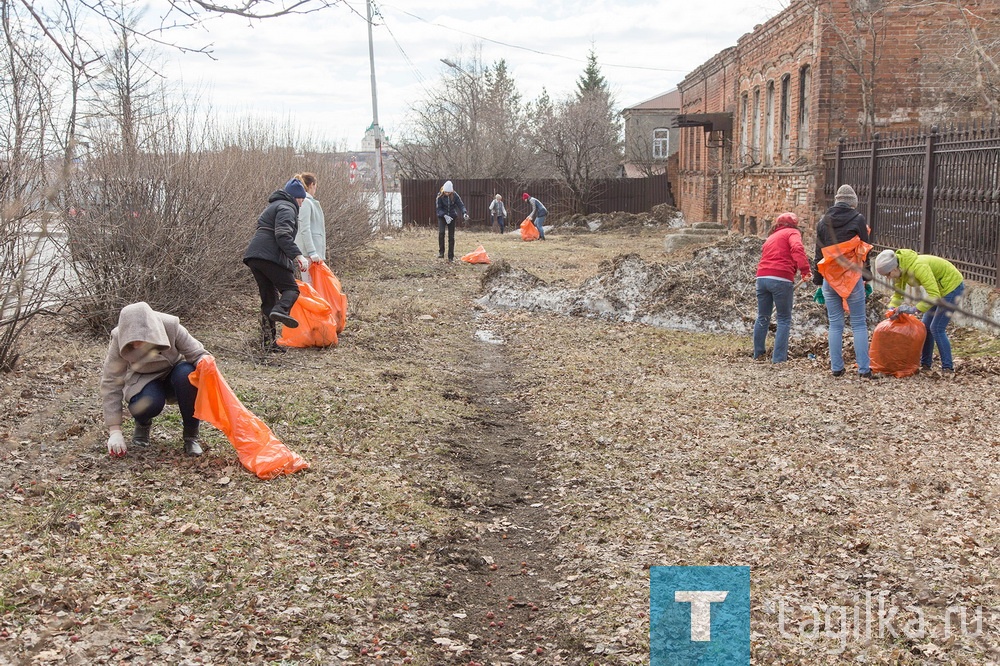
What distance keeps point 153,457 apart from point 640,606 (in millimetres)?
3483

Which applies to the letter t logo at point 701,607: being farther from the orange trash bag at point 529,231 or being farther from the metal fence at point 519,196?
the metal fence at point 519,196

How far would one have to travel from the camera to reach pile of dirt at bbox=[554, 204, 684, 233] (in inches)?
1394

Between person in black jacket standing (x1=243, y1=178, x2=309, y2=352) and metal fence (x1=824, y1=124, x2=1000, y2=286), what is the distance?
26.1 ft

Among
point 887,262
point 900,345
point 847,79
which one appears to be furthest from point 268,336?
point 847,79

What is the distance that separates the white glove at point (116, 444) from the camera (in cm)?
595

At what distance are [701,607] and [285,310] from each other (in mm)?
6166

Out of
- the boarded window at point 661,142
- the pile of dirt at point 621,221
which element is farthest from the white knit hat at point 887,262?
the boarded window at point 661,142

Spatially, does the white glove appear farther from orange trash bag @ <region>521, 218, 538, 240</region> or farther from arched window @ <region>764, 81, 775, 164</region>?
orange trash bag @ <region>521, 218, 538, 240</region>

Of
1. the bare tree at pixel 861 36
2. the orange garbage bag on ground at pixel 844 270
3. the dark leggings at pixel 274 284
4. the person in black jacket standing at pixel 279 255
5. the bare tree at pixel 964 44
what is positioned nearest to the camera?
the orange garbage bag on ground at pixel 844 270

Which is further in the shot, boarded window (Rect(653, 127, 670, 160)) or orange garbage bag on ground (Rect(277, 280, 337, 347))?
boarded window (Rect(653, 127, 670, 160))

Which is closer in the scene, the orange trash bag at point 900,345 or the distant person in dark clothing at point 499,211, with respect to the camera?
the orange trash bag at point 900,345

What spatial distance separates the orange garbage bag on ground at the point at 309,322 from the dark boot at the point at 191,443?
375 centimetres

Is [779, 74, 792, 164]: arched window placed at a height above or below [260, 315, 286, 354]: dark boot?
above

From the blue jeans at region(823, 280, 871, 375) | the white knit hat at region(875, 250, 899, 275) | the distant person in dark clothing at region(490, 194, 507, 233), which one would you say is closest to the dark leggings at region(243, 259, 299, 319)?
the blue jeans at region(823, 280, 871, 375)
